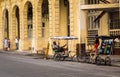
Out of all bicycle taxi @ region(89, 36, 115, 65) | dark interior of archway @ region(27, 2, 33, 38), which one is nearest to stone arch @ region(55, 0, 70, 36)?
dark interior of archway @ region(27, 2, 33, 38)

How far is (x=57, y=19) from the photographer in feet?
144

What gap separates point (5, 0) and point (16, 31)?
4.65 meters

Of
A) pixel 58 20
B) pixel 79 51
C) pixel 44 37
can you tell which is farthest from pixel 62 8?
pixel 79 51

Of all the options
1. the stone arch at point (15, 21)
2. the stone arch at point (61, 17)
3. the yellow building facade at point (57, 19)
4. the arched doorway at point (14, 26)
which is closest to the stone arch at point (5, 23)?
the yellow building facade at point (57, 19)

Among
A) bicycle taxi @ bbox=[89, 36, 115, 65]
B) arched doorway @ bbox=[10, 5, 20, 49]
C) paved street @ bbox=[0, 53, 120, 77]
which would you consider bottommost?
paved street @ bbox=[0, 53, 120, 77]

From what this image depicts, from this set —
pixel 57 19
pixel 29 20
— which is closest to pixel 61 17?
pixel 57 19

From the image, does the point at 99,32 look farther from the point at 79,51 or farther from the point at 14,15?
the point at 14,15

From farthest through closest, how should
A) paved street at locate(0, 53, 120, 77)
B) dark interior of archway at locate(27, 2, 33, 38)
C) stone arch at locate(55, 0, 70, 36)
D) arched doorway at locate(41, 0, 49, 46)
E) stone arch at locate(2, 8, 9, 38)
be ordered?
stone arch at locate(2, 8, 9, 38) → dark interior of archway at locate(27, 2, 33, 38) → arched doorway at locate(41, 0, 49, 46) → stone arch at locate(55, 0, 70, 36) → paved street at locate(0, 53, 120, 77)

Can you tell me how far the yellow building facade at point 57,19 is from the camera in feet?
126

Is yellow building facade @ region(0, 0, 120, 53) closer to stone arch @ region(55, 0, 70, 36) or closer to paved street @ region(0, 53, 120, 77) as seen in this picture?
stone arch @ region(55, 0, 70, 36)

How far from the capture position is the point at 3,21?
207 feet

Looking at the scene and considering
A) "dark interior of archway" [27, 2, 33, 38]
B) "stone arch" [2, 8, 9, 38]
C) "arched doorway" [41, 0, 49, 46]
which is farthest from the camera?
"stone arch" [2, 8, 9, 38]

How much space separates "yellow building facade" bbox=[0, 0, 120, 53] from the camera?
1513 inches

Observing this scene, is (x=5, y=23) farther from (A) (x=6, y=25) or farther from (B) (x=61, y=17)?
(B) (x=61, y=17)
